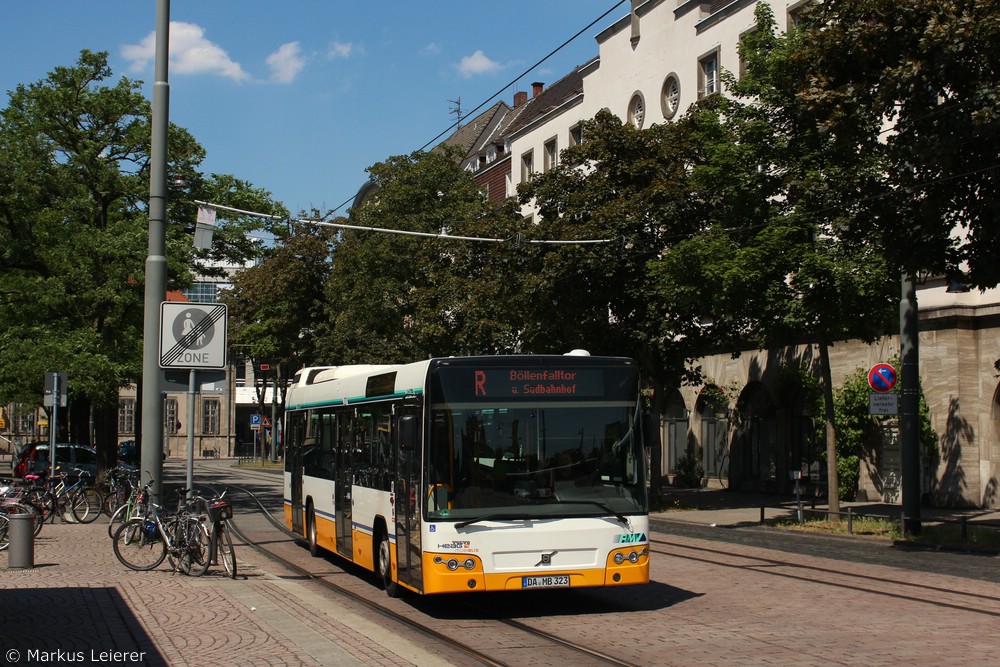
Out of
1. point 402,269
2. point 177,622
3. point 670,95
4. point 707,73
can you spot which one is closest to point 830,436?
point 177,622

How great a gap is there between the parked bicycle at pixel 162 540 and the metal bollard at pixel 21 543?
108 centimetres

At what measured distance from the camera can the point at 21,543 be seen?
15.5 meters

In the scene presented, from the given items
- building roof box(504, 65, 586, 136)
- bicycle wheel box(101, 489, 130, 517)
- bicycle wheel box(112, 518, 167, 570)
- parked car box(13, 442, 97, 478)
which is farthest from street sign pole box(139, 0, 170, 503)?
building roof box(504, 65, 586, 136)

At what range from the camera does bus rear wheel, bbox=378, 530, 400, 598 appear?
13.4m

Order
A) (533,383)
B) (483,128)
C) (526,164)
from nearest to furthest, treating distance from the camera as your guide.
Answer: (533,383), (526,164), (483,128)

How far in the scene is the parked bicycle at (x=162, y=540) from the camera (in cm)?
1463

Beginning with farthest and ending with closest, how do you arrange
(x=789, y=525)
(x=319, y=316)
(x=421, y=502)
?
(x=319, y=316) → (x=789, y=525) → (x=421, y=502)

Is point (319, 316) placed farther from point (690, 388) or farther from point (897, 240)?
point (897, 240)

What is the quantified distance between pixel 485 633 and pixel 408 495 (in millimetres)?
1929

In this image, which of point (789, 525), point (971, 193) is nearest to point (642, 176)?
point (789, 525)

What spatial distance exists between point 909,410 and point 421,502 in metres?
13.3

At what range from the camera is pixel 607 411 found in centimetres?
1227

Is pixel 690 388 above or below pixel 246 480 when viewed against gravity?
above

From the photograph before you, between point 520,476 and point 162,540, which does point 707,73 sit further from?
point 520,476
